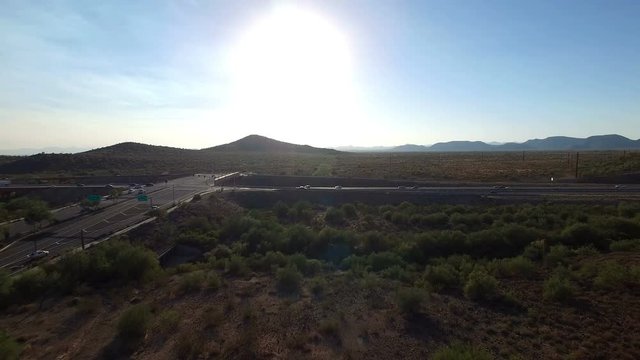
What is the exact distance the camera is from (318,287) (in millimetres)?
21828

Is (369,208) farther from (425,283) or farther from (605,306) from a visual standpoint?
(605,306)

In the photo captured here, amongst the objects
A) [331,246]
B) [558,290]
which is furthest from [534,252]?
[331,246]

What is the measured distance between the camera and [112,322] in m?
19.4

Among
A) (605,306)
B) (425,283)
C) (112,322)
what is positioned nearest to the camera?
(605,306)

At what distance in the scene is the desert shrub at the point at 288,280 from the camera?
74.3 ft

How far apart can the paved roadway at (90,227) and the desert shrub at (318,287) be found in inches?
814

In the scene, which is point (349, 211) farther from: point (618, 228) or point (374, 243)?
point (618, 228)

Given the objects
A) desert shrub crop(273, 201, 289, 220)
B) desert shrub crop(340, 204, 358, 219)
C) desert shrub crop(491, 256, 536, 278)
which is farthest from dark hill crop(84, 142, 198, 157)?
desert shrub crop(491, 256, 536, 278)

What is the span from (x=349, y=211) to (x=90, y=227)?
2511 centimetres

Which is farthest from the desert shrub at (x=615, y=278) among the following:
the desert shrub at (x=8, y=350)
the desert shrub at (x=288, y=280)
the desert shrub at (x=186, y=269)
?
the desert shrub at (x=8, y=350)

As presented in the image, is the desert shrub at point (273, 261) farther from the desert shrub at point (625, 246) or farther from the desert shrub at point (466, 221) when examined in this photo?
the desert shrub at point (625, 246)

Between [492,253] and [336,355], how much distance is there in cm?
1762

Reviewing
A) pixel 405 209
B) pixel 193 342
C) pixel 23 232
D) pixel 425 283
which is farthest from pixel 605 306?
pixel 23 232

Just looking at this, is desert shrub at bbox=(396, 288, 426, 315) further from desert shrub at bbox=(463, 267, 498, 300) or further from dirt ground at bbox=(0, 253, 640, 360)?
desert shrub at bbox=(463, 267, 498, 300)
